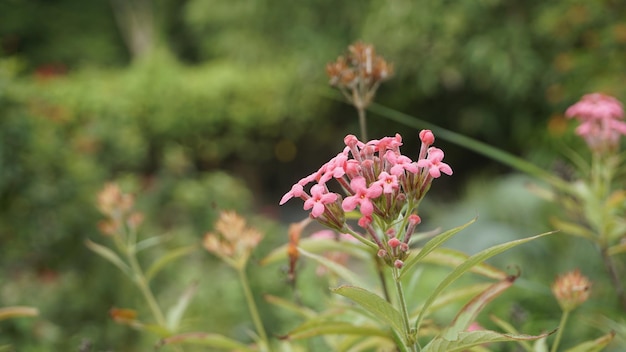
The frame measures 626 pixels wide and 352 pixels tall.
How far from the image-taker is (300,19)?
7781mm

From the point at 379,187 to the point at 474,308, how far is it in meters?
0.32

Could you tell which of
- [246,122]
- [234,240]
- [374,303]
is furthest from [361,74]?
[246,122]

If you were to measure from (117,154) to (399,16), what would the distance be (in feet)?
12.0

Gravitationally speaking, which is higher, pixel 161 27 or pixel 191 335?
pixel 161 27

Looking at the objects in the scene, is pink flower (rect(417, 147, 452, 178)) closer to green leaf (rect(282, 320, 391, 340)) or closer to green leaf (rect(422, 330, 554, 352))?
green leaf (rect(422, 330, 554, 352))

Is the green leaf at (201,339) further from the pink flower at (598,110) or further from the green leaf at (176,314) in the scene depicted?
the pink flower at (598,110)

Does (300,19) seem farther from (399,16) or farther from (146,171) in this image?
(146,171)

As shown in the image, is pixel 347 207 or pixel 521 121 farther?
pixel 521 121

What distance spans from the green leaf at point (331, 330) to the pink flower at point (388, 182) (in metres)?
0.31

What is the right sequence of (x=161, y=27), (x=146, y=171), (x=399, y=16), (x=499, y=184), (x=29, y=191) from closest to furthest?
(x=29, y=191)
(x=499, y=184)
(x=399, y=16)
(x=146, y=171)
(x=161, y=27)

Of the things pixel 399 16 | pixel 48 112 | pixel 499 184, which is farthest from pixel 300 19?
pixel 48 112

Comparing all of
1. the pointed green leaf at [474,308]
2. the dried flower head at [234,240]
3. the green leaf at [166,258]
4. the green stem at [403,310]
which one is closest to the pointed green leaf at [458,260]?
the pointed green leaf at [474,308]

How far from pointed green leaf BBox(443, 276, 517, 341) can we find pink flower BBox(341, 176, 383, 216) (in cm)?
29

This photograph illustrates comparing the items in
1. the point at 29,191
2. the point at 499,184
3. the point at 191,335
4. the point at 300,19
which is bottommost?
the point at 191,335
